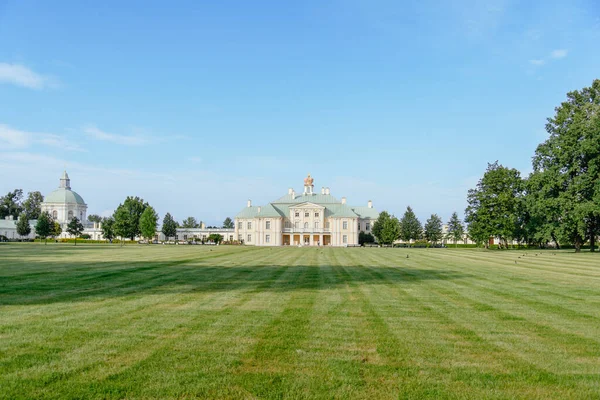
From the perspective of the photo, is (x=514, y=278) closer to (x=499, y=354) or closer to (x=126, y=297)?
(x=499, y=354)

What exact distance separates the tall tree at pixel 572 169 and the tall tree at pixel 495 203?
4833mm

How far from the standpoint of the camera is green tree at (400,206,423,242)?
360ft

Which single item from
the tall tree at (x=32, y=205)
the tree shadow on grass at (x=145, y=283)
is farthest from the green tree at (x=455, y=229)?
the tall tree at (x=32, y=205)

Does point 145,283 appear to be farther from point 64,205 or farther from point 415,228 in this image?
point 64,205

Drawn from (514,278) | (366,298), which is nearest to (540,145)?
(514,278)

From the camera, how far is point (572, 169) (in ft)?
167

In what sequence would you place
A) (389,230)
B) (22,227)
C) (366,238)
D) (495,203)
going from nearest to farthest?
(495,203), (389,230), (366,238), (22,227)

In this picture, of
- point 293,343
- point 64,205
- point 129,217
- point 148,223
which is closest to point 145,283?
point 293,343

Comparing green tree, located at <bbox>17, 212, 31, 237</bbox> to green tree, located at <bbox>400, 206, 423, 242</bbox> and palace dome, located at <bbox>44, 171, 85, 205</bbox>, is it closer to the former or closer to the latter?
palace dome, located at <bbox>44, 171, 85, 205</bbox>

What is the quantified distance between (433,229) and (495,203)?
52302mm

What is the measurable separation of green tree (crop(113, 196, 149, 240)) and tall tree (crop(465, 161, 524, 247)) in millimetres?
59629

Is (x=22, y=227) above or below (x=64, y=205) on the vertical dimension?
below

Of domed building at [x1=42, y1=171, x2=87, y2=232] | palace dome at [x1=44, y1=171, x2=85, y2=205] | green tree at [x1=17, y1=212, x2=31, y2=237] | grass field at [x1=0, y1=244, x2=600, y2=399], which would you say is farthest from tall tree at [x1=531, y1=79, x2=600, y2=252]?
palace dome at [x1=44, y1=171, x2=85, y2=205]

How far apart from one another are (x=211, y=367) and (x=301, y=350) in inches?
61.8
